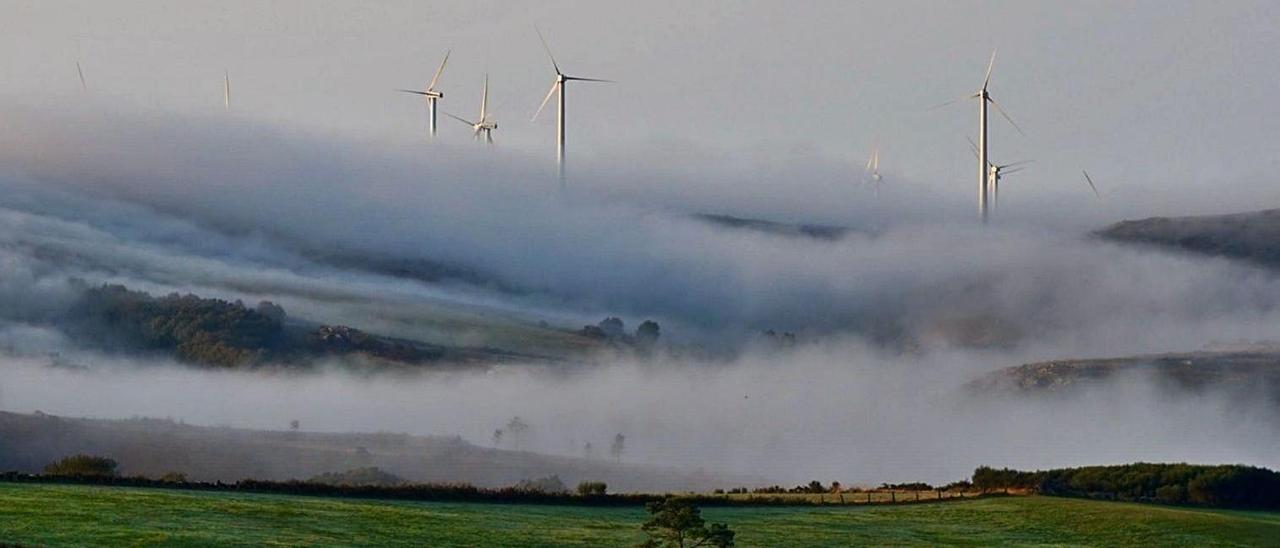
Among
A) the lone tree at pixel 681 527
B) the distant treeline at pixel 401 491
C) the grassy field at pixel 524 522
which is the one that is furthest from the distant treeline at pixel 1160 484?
the lone tree at pixel 681 527

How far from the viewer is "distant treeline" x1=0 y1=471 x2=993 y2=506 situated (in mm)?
124400

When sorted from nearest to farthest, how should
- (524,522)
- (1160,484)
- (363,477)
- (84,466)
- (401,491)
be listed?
(524,522), (401,491), (84,466), (1160,484), (363,477)

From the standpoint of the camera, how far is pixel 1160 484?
543 feet

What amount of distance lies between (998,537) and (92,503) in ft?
162

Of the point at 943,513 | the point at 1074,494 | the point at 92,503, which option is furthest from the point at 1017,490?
the point at 92,503

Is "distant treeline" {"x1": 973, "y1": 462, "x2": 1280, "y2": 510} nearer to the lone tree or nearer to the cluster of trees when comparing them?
the cluster of trees

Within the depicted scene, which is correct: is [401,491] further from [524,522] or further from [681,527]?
[681,527]

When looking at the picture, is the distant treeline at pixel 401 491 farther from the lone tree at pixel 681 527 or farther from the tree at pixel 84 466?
the lone tree at pixel 681 527

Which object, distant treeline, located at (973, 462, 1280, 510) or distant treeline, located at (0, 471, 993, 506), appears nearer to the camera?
distant treeline, located at (0, 471, 993, 506)

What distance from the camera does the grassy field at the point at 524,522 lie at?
106750 mm

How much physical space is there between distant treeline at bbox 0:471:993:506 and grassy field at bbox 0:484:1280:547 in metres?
2.25

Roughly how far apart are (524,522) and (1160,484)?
59436mm

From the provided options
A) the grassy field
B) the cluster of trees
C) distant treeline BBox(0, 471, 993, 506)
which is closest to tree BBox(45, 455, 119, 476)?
distant treeline BBox(0, 471, 993, 506)

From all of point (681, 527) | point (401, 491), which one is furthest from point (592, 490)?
point (681, 527)
